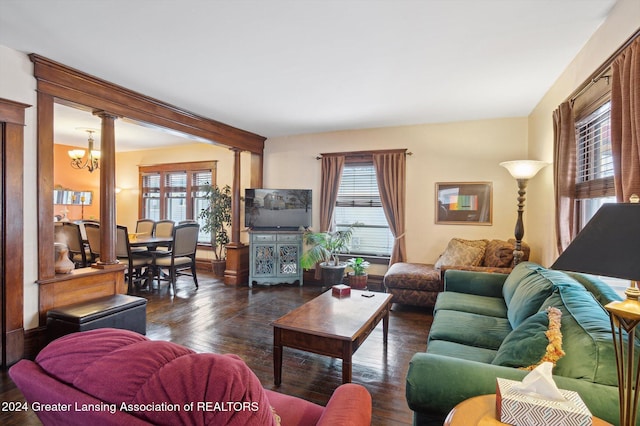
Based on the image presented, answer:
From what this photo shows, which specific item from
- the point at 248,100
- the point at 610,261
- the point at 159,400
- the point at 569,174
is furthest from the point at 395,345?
the point at 248,100

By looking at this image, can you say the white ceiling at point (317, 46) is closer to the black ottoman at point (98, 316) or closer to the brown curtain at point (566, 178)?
the brown curtain at point (566, 178)

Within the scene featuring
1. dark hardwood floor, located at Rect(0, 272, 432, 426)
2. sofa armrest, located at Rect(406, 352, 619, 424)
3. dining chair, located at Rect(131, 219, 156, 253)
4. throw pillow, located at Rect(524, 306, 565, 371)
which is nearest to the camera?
sofa armrest, located at Rect(406, 352, 619, 424)

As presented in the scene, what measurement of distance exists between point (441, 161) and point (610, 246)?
4238 millimetres

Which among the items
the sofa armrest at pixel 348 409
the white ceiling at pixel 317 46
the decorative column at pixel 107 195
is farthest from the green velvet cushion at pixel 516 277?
the decorative column at pixel 107 195

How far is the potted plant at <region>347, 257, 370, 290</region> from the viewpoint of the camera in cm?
503

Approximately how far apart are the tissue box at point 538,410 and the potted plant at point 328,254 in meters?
4.06

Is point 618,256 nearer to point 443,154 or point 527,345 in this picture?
point 527,345

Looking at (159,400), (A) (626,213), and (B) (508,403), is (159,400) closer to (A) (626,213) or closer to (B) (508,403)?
(B) (508,403)

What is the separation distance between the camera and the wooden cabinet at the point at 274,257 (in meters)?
5.50

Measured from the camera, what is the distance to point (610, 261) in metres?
0.96

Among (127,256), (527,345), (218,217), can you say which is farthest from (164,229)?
(527,345)

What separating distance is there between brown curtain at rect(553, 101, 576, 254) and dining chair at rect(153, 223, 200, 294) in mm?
4674

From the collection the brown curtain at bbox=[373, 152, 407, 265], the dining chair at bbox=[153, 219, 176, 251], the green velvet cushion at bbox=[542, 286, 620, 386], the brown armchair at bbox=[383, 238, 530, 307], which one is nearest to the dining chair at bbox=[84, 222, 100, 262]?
the dining chair at bbox=[153, 219, 176, 251]

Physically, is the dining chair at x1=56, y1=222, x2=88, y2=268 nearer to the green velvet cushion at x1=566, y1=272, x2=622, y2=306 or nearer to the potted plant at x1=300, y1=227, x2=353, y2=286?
the potted plant at x1=300, y1=227, x2=353, y2=286
